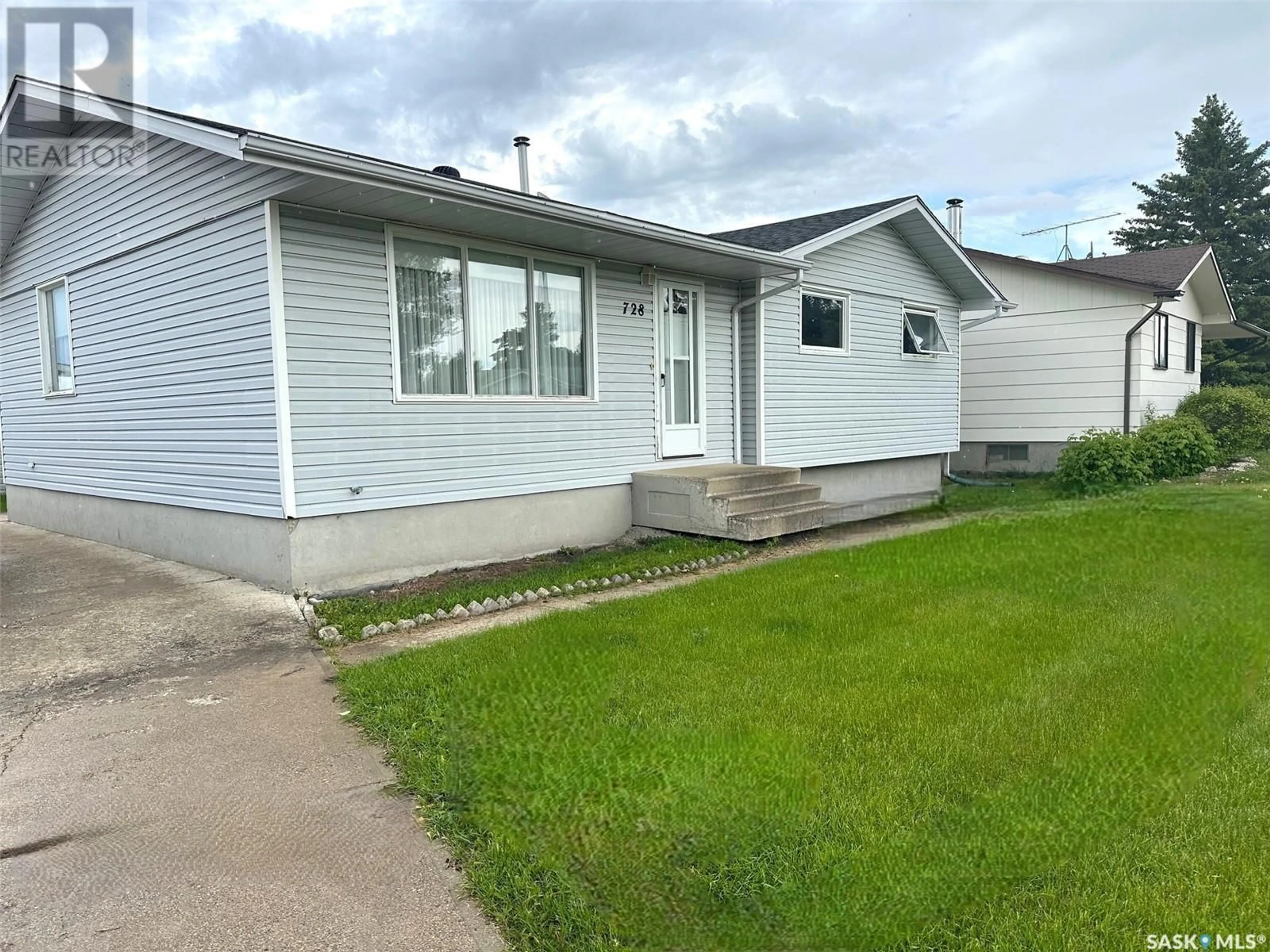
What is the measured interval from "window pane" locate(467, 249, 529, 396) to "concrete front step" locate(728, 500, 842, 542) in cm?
248

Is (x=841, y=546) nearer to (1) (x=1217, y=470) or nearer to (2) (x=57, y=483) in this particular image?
(1) (x=1217, y=470)

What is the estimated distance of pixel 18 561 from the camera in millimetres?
8125

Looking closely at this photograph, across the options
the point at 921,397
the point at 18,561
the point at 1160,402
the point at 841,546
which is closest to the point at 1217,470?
the point at 1160,402

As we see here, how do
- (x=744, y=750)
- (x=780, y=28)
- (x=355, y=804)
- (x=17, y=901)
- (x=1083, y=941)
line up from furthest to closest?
(x=780, y=28) < (x=744, y=750) < (x=355, y=804) < (x=17, y=901) < (x=1083, y=941)

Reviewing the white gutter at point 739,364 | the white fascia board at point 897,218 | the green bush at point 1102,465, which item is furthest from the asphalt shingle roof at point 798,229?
the green bush at point 1102,465

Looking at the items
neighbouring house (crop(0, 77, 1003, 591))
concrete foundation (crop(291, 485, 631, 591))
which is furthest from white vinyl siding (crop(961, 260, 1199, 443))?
concrete foundation (crop(291, 485, 631, 591))

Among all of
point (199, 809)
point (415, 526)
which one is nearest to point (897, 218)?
point (415, 526)

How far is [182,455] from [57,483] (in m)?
3.88

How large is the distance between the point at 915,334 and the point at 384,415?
357 inches

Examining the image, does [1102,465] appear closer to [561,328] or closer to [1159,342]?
[1159,342]

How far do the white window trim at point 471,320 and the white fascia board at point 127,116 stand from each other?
4.87 feet

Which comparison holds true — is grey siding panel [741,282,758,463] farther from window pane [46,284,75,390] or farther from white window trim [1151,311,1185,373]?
white window trim [1151,311,1185,373]

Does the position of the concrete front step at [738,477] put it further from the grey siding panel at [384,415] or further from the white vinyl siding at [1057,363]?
the white vinyl siding at [1057,363]

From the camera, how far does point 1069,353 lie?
14602 mm
